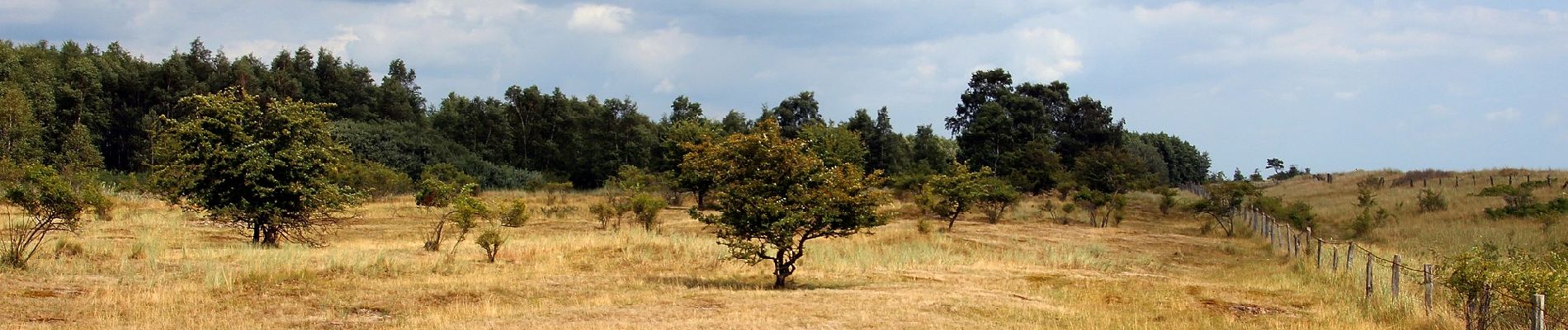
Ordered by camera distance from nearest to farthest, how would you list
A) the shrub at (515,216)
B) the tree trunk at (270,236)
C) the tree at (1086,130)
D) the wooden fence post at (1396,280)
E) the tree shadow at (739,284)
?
the wooden fence post at (1396,280), the tree shadow at (739,284), the tree trunk at (270,236), the shrub at (515,216), the tree at (1086,130)

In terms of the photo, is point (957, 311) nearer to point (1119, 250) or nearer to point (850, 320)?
point (850, 320)

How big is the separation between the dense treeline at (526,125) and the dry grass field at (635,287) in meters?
25.6

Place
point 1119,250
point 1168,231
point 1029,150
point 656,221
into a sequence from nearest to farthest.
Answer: point 1119,250
point 656,221
point 1168,231
point 1029,150

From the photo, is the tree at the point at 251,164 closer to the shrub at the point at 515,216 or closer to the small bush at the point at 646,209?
the shrub at the point at 515,216

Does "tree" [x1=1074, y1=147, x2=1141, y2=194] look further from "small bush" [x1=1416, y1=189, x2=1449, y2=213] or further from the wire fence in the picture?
the wire fence

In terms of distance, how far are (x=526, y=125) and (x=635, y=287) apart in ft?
200

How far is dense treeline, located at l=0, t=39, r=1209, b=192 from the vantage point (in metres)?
57.8

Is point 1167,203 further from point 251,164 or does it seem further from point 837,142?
point 251,164

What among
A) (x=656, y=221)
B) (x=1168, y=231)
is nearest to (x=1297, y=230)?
(x=1168, y=231)

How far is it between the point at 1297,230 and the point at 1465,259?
29.1 metres

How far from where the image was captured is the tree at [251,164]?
858 inches

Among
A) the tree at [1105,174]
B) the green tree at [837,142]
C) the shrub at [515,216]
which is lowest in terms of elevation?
the shrub at [515,216]

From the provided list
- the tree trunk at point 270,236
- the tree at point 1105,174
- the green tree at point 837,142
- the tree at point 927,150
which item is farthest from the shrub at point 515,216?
the tree at point 927,150

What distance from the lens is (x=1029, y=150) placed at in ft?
209
